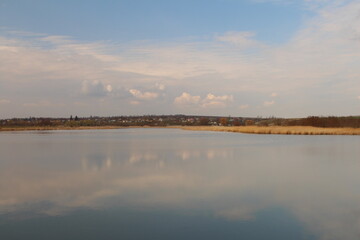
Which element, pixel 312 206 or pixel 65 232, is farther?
pixel 312 206

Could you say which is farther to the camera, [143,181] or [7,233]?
[143,181]

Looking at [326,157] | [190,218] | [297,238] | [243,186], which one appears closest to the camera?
[297,238]

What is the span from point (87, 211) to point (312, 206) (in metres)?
3.53

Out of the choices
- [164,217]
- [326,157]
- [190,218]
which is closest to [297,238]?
[190,218]

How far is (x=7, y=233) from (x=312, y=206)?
14.6ft

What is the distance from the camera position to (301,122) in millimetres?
40312

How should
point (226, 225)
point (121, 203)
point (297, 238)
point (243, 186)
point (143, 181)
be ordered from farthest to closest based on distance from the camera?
point (143, 181)
point (243, 186)
point (121, 203)
point (226, 225)
point (297, 238)

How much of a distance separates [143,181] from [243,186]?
86.0 inches

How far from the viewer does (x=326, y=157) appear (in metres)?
12.8

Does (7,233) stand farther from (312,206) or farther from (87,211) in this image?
(312,206)

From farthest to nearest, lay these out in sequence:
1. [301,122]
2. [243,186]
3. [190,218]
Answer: [301,122] → [243,186] → [190,218]

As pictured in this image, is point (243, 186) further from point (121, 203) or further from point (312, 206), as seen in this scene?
point (121, 203)

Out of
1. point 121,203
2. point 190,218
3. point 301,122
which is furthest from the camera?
point 301,122

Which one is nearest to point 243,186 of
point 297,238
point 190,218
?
point 190,218
